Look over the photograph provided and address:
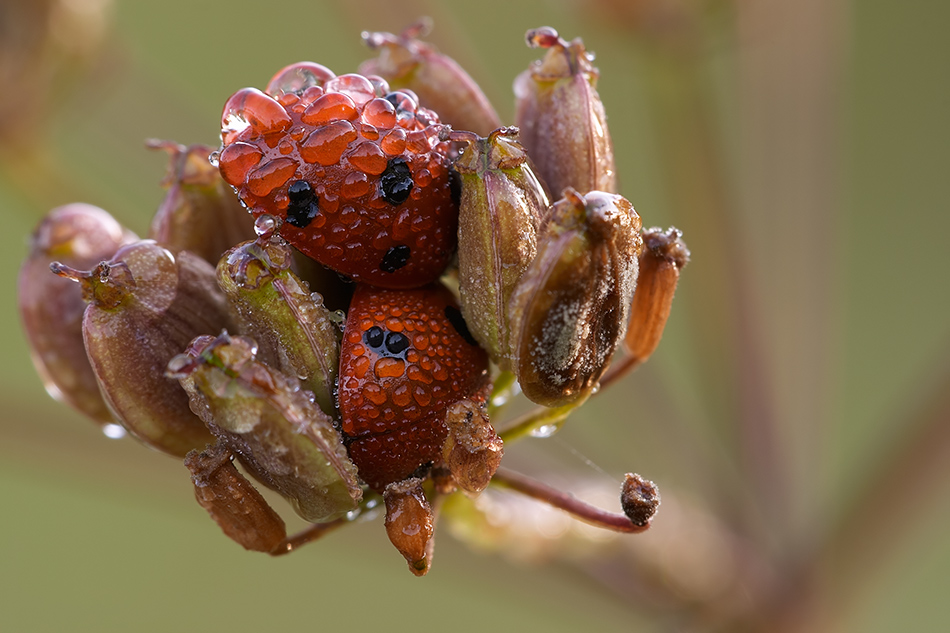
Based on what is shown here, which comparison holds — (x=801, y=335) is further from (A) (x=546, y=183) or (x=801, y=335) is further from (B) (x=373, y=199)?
(B) (x=373, y=199)

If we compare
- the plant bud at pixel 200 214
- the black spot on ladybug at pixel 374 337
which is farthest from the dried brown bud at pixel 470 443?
the plant bud at pixel 200 214

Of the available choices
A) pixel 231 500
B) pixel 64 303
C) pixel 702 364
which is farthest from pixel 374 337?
pixel 702 364

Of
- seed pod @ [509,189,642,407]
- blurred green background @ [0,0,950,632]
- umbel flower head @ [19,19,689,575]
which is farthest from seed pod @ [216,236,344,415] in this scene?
blurred green background @ [0,0,950,632]

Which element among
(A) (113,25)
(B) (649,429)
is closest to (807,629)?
(B) (649,429)

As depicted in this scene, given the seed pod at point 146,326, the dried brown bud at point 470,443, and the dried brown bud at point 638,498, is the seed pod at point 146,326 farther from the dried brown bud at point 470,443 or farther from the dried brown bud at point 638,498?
the dried brown bud at point 638,498

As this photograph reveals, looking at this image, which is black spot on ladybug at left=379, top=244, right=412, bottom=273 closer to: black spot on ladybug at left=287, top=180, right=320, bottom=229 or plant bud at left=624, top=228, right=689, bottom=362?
black spot on ladybug at left=287, top=180, right=320, bottom=229
